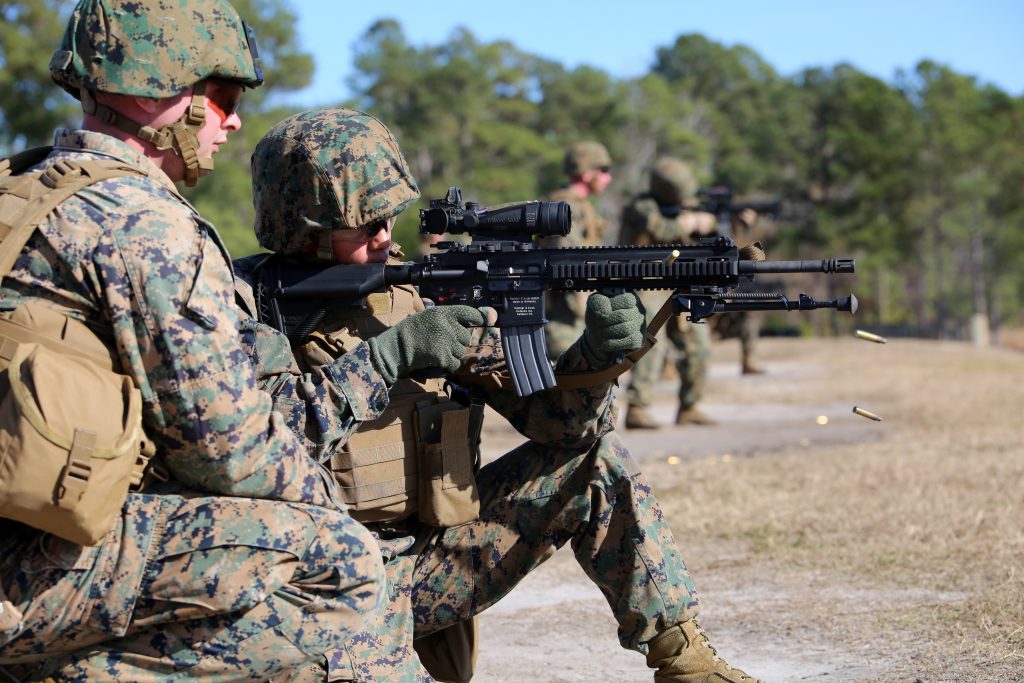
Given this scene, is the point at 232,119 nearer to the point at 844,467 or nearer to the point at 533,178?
the point at 844,467

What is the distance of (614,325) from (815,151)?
46.3 meters

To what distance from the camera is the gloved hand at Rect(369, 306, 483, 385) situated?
3660 mm

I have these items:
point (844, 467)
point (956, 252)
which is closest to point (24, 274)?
point (844, 467)

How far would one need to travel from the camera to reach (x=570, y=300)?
10703 mm

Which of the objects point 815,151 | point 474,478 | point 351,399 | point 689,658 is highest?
point 815,151

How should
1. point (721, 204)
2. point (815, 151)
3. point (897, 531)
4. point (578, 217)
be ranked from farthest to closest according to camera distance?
point (815, 151) < point (721, 204) < point (578, 217) < point (897, 531)

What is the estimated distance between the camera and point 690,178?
40.0 ft

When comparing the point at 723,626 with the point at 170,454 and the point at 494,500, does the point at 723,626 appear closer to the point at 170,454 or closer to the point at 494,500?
the point at 494,500

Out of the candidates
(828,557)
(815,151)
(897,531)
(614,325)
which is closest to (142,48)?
(614,325)

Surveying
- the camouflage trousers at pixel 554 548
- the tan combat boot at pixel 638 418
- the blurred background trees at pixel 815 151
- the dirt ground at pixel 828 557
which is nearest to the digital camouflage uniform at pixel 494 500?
the camouflage trousers at pixel 554 548

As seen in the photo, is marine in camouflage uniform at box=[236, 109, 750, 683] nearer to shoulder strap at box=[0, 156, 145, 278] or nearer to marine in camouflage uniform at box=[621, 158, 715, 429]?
shoulder strap at box=[0, 156, 145, 278]

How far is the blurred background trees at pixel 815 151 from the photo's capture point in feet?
138

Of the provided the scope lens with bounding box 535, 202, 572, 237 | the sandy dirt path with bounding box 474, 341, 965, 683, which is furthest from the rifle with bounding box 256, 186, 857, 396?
the sandy dirt path with bounding box 474, 341, 965, 683

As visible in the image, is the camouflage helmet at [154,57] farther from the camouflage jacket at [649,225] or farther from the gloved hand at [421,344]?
the camouflage jacket at [649,225]
